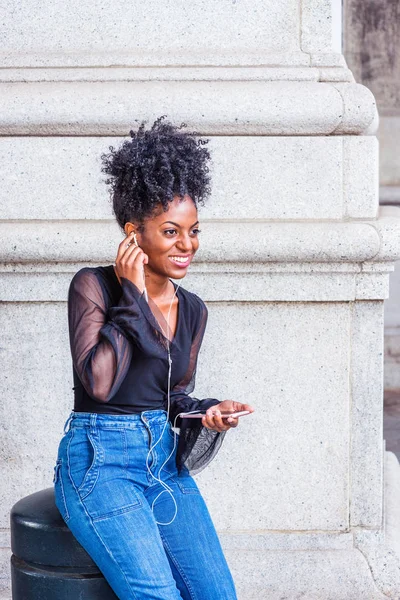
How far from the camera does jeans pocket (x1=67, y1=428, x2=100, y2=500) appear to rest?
2.61 meters

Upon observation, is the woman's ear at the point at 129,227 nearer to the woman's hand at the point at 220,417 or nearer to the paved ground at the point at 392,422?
the woman's hand at the point at 220,417

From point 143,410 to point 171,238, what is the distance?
1.69 feet

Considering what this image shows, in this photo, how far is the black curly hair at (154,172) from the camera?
274cm

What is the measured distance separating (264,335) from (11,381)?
106cm

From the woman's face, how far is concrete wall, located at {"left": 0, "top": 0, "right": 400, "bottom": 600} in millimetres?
929

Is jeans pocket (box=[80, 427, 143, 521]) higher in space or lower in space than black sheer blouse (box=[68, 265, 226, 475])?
lower

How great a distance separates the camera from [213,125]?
382cm

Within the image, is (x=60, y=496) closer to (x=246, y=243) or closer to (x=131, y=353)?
(x=131, y=353)

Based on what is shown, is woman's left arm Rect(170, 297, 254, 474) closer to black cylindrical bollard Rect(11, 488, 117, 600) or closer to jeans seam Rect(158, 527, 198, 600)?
jeans seam Rect(158, 527, 198, 600)

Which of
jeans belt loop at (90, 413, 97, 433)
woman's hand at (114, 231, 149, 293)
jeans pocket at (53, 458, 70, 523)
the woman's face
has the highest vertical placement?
the woman's face

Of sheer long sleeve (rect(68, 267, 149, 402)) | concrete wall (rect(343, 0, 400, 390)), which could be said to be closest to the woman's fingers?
sheer long sleeve (rect(68, 267, 149, 402))

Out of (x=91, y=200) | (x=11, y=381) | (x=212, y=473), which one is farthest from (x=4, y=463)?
(x=91, y=200)

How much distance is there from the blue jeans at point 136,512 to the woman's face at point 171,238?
17.4 inches

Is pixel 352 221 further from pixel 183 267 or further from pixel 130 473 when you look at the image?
pixel 130 473
